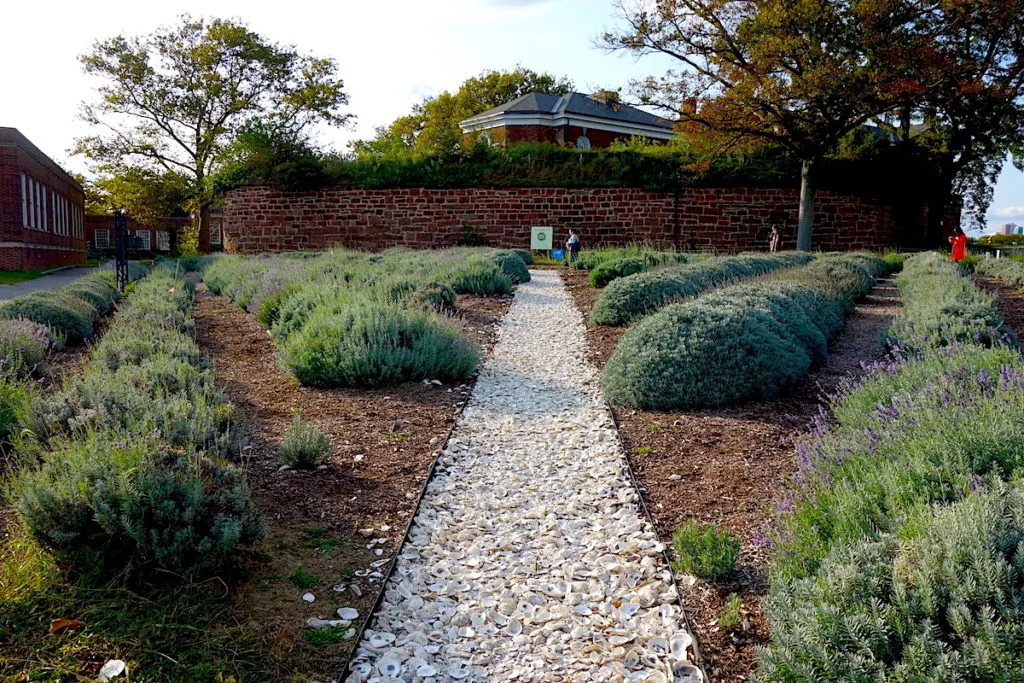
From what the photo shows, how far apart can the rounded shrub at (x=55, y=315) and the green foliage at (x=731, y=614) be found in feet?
27.7

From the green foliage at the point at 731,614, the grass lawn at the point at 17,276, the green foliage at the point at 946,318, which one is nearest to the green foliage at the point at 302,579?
the green foliage at the point at 731,614

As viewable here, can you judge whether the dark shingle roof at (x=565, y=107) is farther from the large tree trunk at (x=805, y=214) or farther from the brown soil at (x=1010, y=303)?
the brown soil at (x=1010, y=303)

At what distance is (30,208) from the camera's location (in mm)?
27188

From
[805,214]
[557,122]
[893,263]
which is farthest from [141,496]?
[557,122]

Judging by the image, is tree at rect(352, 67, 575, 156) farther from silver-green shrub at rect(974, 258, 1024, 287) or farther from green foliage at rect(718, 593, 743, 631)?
green foliage at rect(718, 593, 743, 631)

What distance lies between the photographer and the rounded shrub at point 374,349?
7.24 m

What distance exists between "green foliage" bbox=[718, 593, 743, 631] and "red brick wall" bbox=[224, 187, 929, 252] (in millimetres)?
22993

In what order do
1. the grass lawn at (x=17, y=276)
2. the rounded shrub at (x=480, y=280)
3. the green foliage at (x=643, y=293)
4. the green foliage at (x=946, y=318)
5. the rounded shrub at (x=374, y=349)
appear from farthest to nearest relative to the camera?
the grass lawn at (x=17, y=276), the rounded shrub at (x=480, y=280), the green foliage at (x=643, y=293), the rounded shrub at (x=374, y=349), the green foliage at (x=946, y=318)

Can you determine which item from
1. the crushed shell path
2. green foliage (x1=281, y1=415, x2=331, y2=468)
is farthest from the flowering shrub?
the crushed shell path

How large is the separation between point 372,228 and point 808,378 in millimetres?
21796

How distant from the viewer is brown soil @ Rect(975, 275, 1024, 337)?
937 cm

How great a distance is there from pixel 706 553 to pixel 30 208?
30.4m

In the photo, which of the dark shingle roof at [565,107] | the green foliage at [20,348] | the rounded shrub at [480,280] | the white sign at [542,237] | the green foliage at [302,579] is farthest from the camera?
the dark shingle roof at [565,107]

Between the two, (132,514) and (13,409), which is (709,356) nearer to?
(132,514)
